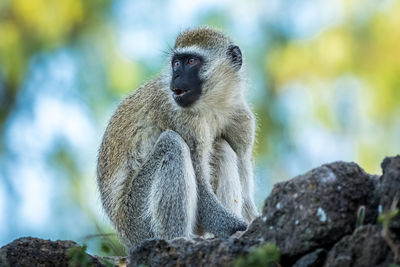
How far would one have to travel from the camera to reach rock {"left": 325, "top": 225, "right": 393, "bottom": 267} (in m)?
4.86

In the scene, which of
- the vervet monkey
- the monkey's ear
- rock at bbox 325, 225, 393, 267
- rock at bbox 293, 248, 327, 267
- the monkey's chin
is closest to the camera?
rock at bbox 325, 225, 393, 267

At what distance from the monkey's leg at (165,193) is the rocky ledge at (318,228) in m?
1.93

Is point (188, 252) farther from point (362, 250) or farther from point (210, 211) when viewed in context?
point (210, 211)

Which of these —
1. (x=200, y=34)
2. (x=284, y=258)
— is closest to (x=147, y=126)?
(x=200, y=34)

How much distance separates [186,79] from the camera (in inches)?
352

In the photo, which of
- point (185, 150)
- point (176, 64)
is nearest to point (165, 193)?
point (185, 150)

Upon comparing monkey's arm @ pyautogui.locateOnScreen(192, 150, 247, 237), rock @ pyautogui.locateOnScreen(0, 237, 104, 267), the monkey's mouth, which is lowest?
rock @ pyautogui.locateOnScreen(0, 237, 104, 267)

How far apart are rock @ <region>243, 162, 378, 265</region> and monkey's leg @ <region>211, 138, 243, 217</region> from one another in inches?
121

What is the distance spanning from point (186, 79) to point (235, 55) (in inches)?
41.7

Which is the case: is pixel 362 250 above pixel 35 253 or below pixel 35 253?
below

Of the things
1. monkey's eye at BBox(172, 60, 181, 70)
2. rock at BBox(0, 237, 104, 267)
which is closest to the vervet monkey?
monkey's eye at BBox(172, 60, 181, 70)

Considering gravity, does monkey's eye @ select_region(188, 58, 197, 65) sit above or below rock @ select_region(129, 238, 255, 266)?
above

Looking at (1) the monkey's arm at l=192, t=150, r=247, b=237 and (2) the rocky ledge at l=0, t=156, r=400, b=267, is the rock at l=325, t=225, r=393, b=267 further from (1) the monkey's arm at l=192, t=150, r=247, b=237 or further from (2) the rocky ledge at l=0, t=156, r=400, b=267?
(1) the monkey's arm at l=192, t=150, r=247, b=237

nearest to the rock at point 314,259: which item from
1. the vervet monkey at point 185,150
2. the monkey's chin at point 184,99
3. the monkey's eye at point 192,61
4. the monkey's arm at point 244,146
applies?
the vervet monkey at point 185,150
